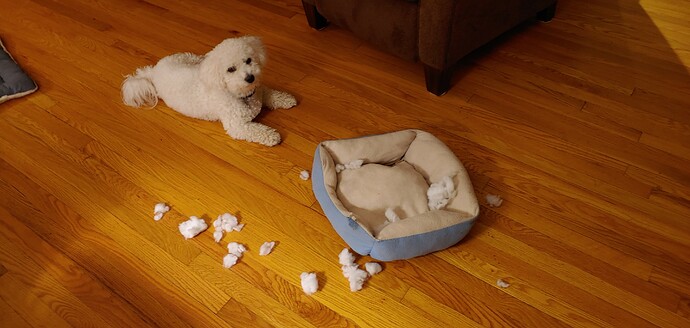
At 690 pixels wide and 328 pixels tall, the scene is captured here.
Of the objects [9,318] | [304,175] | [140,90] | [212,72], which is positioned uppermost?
[212,72]

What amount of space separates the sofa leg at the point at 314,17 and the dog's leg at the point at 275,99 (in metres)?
0.50

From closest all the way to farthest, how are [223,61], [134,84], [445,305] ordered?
[445,305]
[223,61]
[134,84]

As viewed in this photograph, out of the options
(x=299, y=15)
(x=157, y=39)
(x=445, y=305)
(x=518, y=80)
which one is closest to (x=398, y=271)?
(x=445, y=305)

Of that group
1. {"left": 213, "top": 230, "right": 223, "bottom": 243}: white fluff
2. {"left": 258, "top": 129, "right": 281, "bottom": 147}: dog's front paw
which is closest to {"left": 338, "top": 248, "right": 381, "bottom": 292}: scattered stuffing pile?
{"left": 213, "top": 230, "right": 223, "bottom": 243}: white fluff

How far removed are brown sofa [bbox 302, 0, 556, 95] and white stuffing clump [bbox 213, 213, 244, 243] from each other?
0.85 meters

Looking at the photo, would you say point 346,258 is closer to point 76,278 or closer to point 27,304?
point 76,278

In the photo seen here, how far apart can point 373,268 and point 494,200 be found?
16.7 inches

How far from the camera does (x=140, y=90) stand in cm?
167

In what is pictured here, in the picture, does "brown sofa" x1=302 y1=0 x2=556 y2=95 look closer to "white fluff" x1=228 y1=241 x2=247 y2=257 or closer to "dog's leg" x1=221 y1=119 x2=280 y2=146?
"dog's leg" x1=221 y1=119 x2=280 y2=146

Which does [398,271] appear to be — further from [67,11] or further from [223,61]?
[67,11]

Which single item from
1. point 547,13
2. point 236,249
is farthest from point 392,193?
point 547,13

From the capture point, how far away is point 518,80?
1.73 meters

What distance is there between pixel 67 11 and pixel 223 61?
142cm

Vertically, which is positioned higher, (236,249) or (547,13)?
(547,13)
